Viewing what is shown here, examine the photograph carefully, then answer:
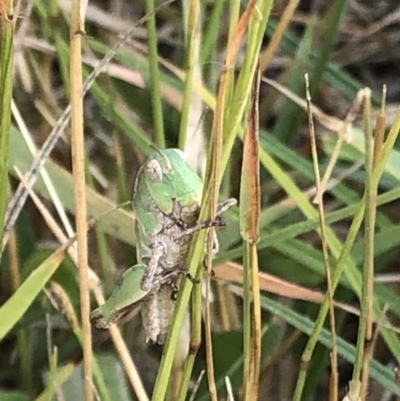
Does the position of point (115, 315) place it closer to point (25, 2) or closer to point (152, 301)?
point (152, 301)

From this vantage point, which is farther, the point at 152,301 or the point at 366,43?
the point at 366,43

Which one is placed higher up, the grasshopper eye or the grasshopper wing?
the grasshopper eye

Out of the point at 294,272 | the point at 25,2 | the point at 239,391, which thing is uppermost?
the point at 25,2

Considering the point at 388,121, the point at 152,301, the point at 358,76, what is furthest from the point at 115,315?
the point at 358,76

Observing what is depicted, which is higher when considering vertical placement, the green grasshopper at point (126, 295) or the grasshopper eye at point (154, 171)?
the grasshopper eye at point (154, 171)

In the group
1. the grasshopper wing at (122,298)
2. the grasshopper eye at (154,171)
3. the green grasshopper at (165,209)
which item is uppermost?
the grasshopper eye at (154,171)
